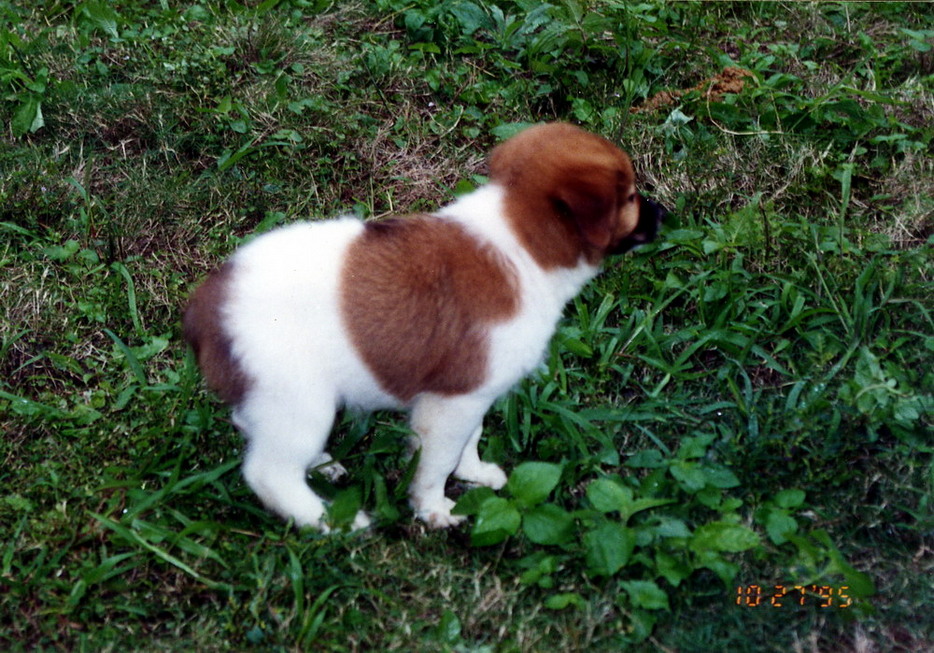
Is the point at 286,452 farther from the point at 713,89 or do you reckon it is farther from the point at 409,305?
the point at 713,89

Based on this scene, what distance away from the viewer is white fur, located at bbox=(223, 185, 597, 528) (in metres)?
3.18

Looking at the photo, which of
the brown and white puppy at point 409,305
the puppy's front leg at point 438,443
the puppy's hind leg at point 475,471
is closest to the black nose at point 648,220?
the brown and white puppy at point 409,305

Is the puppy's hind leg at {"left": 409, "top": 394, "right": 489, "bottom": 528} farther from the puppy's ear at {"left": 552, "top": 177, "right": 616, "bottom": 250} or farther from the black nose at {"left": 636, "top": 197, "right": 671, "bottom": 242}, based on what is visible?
the black nose at {"left": 636, "top": 197, "right": 671, "bottom": 242}

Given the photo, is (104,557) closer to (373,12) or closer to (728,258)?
(728,258)

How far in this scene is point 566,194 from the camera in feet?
10.8

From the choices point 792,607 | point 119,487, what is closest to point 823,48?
point 792,607

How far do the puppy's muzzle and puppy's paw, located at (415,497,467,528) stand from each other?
4.03ft

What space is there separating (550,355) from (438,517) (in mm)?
971

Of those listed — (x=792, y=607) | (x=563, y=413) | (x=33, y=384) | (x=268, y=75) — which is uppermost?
(x=268, y=75)

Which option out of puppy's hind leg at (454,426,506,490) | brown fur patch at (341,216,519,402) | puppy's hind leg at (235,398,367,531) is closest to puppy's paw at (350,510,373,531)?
puppy's hind leg at (235,398,367,531)

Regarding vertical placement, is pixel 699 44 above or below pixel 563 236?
below

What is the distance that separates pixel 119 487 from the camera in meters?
3.72

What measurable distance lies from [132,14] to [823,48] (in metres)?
4.49
